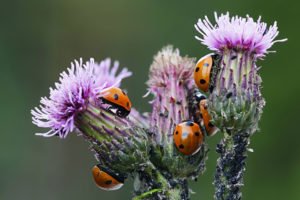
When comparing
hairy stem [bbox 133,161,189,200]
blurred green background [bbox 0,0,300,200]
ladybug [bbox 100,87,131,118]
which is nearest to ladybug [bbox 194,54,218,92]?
ladybug [bbox 100,87,131,118]

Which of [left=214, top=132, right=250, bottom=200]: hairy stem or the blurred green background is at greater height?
the blurred green background

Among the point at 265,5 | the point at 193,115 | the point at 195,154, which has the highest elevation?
the point at 265,5

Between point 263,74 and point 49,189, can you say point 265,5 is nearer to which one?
point 263,74

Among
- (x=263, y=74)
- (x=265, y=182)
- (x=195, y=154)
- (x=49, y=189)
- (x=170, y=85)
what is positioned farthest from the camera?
(x=49, y=189)

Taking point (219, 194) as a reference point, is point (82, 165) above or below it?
above

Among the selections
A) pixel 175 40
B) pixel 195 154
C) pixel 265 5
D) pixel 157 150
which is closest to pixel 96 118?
pixel 157 150

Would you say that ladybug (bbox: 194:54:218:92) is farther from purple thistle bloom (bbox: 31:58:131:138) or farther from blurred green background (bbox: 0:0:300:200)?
blurred green background (bbox: 0:0:300:200)

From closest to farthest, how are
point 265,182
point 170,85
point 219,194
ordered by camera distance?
point 219,194 < point 170,85 < point 265,182
